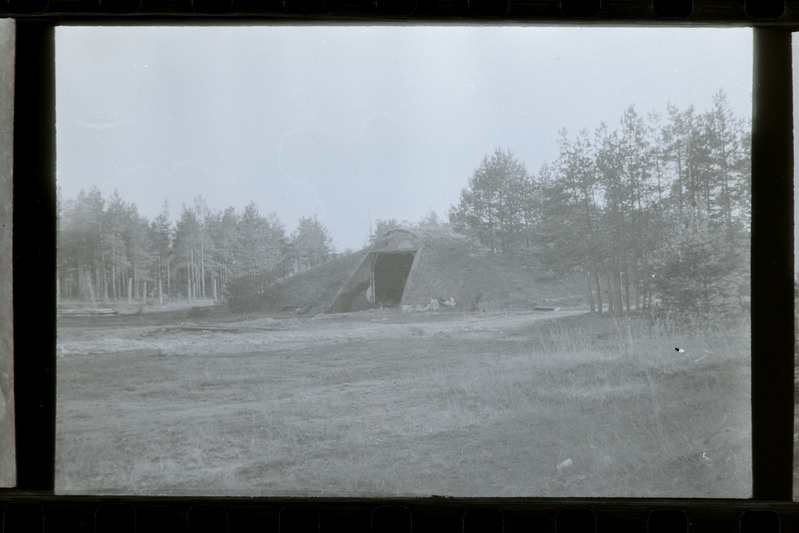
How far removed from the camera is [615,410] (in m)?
4.21

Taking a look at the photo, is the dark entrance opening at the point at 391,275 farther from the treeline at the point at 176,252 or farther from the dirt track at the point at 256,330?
the treeline at the point at 176,252

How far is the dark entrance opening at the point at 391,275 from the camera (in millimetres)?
4605

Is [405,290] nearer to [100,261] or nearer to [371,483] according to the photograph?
[371,483]

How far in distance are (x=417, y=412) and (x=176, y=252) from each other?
2.08 meters

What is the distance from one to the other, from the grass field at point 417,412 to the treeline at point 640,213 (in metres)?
0.30

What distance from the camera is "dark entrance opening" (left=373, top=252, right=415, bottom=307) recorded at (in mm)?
4605

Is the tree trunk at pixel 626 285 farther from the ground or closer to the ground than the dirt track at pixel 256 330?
farther from the ground

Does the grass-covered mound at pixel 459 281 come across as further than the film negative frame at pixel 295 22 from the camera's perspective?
Yes

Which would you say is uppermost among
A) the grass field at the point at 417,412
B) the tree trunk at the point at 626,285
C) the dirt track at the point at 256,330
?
the tree trunk at the point at 626,285

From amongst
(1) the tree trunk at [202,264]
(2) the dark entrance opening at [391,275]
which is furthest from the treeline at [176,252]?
(2) the dark entrance opening at [391,275]

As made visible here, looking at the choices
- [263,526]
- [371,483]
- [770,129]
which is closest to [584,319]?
[371,483]

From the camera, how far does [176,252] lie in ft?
14.3

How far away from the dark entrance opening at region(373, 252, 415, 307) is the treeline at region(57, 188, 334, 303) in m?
0.46

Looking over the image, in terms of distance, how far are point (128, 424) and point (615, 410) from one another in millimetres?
3414
